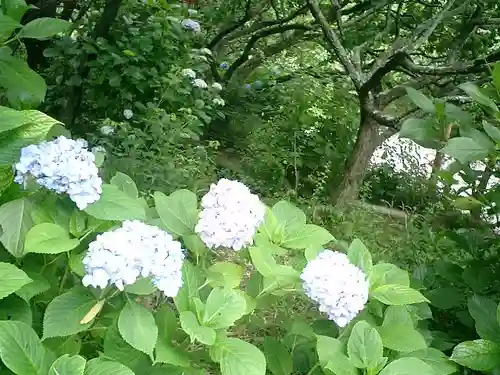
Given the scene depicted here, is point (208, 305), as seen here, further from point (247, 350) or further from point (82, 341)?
point (82, 341)

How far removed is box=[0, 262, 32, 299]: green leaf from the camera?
1015mm

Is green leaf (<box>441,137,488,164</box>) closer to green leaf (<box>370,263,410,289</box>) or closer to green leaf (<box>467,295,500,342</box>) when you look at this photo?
green leaf (<box>370,263,410,289</box>)

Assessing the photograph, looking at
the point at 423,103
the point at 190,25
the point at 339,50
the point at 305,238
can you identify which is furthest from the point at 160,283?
the point at 190,25

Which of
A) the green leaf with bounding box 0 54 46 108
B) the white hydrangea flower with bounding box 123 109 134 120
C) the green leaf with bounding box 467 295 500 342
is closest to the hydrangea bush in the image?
the green leaf with bounding box 467 295 500 342

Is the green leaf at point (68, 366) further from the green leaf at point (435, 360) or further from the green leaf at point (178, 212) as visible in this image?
the green leaf at point (435, 360)

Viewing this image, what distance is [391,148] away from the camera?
224 inches

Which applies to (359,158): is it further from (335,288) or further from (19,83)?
(335,288)

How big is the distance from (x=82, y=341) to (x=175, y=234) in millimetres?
312

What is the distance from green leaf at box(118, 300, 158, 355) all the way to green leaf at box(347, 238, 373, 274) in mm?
484

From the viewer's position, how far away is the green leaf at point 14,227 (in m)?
1.12

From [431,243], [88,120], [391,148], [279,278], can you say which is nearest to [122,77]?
[88,120]

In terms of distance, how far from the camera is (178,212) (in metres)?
1.30

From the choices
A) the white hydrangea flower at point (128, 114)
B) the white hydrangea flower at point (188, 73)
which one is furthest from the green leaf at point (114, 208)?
the white hydrangea flower at point (188, 73)

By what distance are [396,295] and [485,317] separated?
1.46ft
